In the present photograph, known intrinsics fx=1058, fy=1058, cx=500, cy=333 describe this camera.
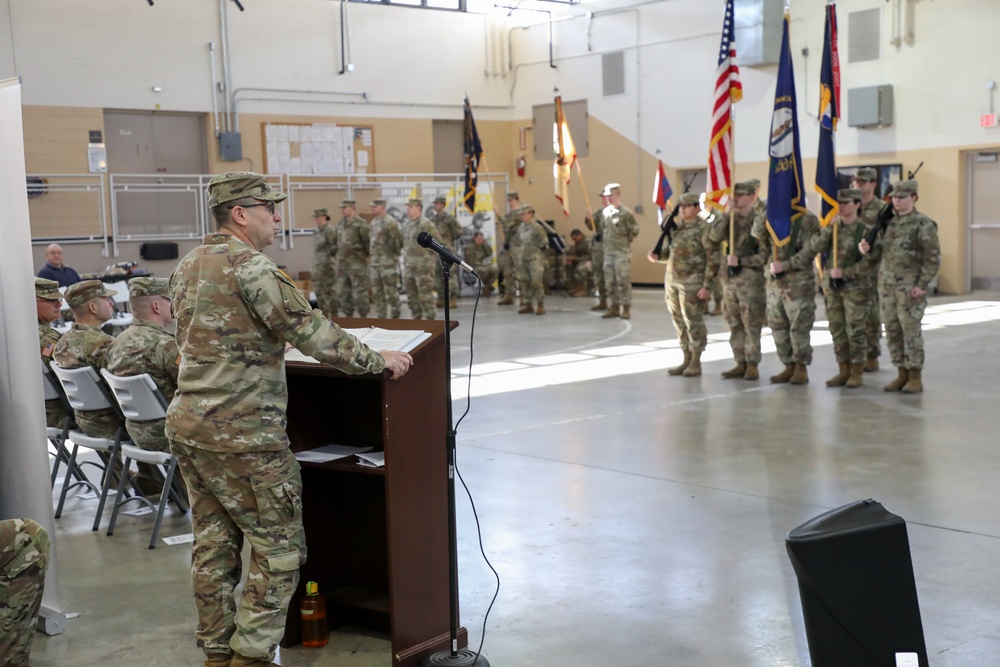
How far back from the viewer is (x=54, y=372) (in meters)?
5.93

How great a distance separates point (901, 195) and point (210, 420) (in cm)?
658

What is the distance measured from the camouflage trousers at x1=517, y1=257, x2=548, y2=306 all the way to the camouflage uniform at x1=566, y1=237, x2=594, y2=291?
3.10m

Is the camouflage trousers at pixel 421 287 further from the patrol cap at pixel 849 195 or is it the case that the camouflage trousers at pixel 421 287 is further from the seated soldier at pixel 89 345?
the seated soldier at pixel 89 345

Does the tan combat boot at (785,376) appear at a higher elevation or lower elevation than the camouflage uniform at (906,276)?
lower

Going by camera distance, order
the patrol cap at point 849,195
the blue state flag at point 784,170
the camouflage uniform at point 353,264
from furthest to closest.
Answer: the camouflage uniform at point 353,264 < the patrol cap at point 849,195 < the blue state flag at point 784,170

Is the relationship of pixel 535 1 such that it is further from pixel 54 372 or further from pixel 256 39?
pixel 54 372

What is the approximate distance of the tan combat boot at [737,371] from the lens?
9.59 meters

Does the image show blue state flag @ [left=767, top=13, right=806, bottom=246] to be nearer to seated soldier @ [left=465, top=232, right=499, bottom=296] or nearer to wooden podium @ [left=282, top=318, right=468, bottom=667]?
wooden podium @ [left=282, top=318, right=468, bottom=667]

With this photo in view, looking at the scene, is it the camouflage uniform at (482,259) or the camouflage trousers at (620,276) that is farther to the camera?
the camouflage uniform at (482,259)

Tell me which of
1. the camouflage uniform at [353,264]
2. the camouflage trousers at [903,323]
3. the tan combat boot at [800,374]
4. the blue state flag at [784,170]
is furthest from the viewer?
the camouflage uniform at [353,264]

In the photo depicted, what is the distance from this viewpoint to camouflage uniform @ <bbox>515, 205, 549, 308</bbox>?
52.4 feet

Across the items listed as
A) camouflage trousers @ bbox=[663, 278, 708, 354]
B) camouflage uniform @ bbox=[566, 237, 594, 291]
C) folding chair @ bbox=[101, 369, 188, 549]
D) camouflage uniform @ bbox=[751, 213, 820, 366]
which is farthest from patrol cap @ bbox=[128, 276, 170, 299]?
camouflage uniform @ bbox=[566, 237, 594, 291]

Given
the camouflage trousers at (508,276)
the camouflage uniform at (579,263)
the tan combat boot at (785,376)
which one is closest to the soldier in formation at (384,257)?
the camouflage trousers at (508,276)

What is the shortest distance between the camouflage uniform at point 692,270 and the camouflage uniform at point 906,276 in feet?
5.30
